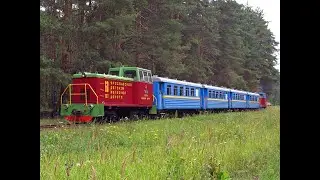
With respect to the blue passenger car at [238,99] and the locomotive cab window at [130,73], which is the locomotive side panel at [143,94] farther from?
the blue passenger car at [238,99]

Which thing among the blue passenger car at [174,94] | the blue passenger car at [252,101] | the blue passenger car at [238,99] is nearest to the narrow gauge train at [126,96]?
the blue passenger car at [174,94]

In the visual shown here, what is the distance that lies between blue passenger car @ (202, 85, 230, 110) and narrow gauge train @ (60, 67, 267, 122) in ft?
0.20

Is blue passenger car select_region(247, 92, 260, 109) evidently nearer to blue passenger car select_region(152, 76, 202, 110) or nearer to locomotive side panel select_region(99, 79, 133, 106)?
blue passenger car select_region(152, 76, 202, 110)

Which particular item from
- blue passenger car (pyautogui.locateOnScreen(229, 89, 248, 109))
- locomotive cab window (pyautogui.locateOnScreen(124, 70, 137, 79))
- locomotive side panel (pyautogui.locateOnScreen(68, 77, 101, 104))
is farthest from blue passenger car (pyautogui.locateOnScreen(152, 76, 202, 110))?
locomotive side panel (pyautogui.locateOnScreen(68, 77, 101, 104))

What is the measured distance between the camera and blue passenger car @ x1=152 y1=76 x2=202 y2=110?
53.3ft

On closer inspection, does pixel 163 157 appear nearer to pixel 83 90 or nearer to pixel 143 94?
pixel 83 90

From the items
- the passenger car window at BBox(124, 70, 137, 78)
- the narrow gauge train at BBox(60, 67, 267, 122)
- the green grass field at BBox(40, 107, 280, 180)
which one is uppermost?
the passenger car window at BBox(124, 70, 137, 78)

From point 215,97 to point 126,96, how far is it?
8.25 meters

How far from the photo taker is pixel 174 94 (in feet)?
56.1
